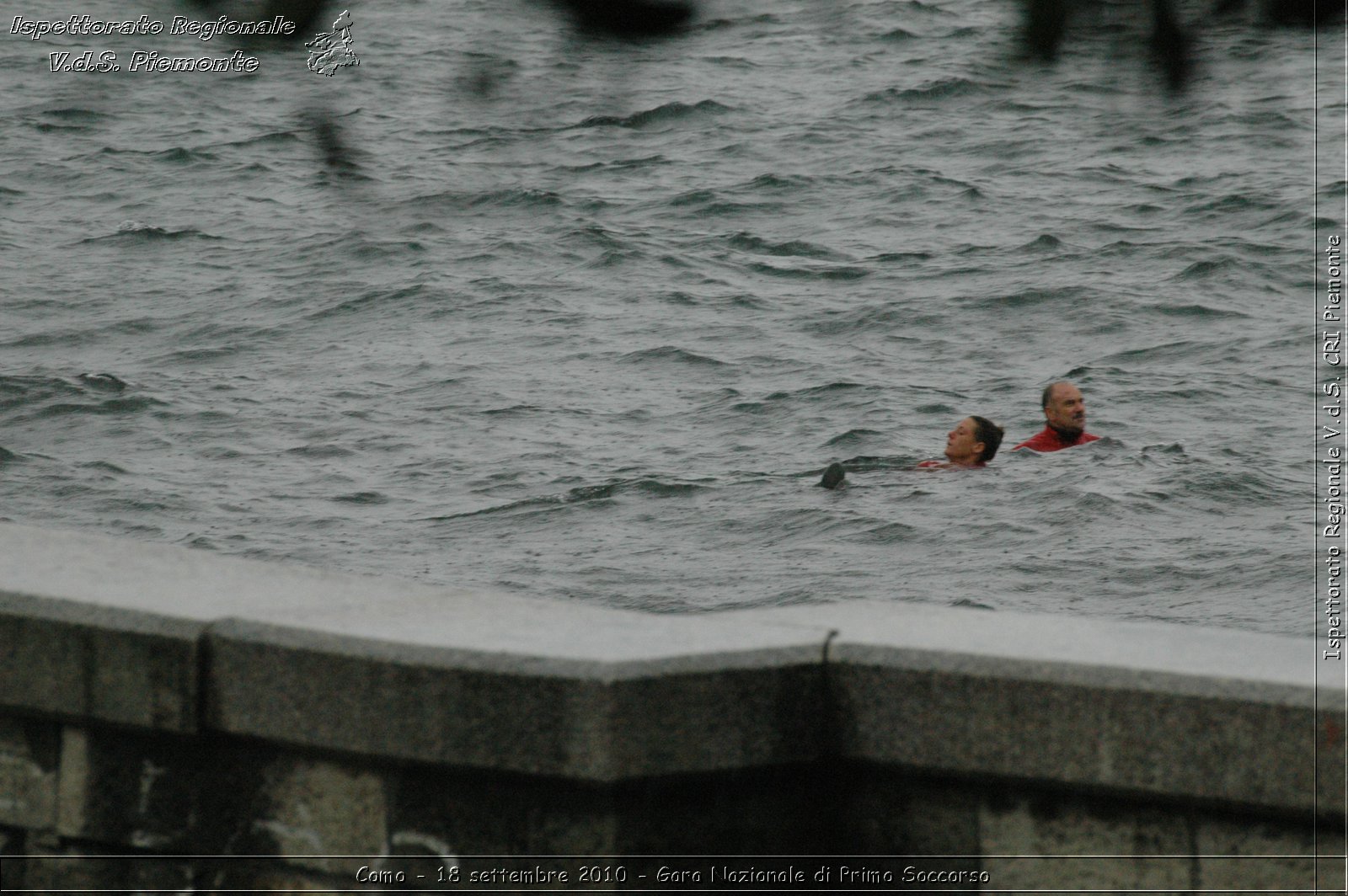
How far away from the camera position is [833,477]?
14.2m

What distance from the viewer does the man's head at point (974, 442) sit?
14523 mm

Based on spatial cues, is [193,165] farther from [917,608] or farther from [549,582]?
[917,608]

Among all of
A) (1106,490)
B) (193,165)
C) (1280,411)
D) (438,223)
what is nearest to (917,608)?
(1106,490)

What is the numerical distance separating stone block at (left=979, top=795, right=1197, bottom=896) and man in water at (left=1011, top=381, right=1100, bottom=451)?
1186 cm

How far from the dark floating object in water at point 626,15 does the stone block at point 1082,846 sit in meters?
1.59

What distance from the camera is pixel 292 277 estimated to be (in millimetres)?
23578

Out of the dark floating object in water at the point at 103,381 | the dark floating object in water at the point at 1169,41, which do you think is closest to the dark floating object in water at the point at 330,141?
the dark floating object in water at the point at 1169,41

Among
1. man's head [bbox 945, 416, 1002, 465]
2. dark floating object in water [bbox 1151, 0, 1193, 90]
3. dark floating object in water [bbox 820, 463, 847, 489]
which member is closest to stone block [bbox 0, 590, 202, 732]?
dark floating object in water [bbox 1151, 0, 1193, 90]

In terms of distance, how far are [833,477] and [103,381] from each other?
808 centimetres

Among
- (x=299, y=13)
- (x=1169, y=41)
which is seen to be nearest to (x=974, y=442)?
(x=1169, y=41)

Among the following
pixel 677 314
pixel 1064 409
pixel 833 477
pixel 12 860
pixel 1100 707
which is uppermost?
pixel 1100 707

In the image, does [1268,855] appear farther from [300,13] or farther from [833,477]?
[833,477]

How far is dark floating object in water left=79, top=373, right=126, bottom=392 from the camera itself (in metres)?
17.9

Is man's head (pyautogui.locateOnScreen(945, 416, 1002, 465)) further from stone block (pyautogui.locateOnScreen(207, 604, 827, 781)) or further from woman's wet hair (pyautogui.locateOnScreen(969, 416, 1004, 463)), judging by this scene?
stone block (pyautogui.locateOnScreen(207, 604, 827, 781))
